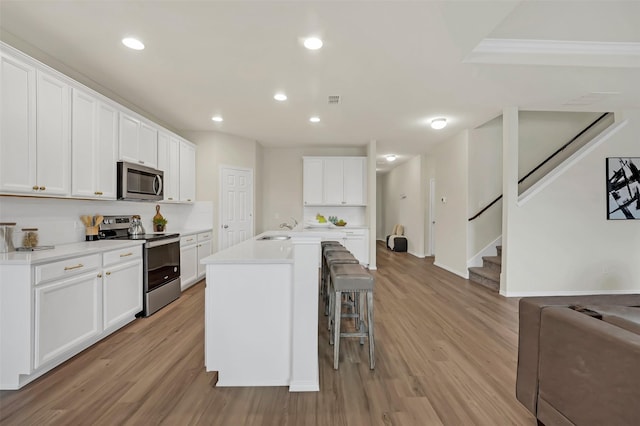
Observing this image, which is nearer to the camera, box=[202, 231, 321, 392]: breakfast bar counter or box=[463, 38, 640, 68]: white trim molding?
box=[202, 231, 321, 392]: breakfast bar counter

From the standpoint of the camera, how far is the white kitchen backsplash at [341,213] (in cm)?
693

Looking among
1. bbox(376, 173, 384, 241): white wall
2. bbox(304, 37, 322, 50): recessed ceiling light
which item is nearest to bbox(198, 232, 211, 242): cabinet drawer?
bbox(304, 37, 322, 50): recessed ceiling light

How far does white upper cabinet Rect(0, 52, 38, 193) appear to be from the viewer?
2.18 metres

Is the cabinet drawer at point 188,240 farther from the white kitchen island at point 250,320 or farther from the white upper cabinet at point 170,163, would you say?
the white kitchen island at point 250,320

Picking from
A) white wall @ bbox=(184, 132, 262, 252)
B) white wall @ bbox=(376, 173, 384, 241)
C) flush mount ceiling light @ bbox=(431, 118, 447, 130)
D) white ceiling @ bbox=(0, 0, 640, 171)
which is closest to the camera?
white ceiling @ bbox=(0, 0, 640, 171)

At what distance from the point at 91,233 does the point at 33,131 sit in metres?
1.24

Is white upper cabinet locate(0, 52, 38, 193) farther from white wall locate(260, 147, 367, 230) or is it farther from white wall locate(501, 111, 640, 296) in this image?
white wall locate(501, 111, 640, 296)

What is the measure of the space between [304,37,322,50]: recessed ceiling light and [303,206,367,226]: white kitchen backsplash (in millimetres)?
4447

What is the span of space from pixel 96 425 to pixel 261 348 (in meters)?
0.98

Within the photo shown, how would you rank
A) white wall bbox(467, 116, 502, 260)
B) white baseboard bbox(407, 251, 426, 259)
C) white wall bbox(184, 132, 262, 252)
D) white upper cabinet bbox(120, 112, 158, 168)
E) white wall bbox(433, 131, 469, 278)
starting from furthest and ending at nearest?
white baseboard bbox(407, 251, 426, 259)
white wall bbox(184, 132, 262, 252)
white wall bbox(433, 131, 469, 278)
white wall bbox(467, 116, 502, 260)
white upper cabinet bbox(120, 112, 158, 168)

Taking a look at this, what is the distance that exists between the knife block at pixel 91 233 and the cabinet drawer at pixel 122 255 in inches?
19.5

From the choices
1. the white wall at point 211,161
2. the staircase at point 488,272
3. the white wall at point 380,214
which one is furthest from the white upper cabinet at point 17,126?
the white wall at point 380,214

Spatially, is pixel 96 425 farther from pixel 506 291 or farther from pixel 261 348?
pixel 506 291

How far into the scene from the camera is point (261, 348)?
6.93ft
